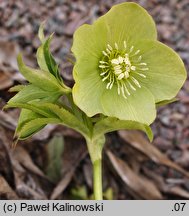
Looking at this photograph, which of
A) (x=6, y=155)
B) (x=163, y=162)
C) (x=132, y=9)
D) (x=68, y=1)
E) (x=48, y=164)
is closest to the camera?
(x=132, y=9)

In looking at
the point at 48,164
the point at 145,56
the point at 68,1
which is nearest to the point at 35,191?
the point at 48,164

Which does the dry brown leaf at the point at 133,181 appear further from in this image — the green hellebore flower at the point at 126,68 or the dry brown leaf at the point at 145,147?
the green hellebore flower at the point at 126,68

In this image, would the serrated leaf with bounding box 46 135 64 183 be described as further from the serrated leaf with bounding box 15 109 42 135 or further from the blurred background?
the serrated leaf with bounding box 15 109 42 135

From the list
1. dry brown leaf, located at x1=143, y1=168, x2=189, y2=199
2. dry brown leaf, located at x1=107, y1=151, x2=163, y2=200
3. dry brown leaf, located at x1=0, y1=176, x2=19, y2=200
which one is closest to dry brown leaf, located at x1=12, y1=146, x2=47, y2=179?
dry brown leaf, located at x1=0, y1=176, x2=19, y2=200

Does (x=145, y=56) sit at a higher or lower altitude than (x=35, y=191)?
higher

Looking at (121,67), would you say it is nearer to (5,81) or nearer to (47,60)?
(47,60)

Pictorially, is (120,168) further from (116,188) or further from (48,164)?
(48,164)
